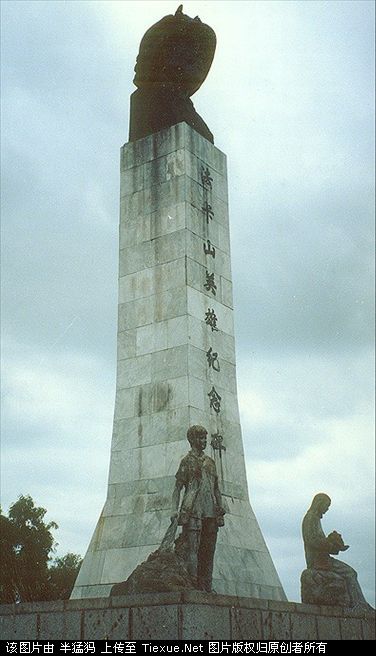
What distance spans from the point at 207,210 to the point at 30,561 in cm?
2021

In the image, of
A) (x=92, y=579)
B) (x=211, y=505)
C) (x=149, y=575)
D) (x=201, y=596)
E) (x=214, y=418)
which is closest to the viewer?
(x=201, y=596)

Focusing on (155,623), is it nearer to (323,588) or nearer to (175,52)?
(323,588)

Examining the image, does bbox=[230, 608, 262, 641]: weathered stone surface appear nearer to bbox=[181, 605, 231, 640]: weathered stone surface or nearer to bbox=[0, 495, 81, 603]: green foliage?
bbox=[181, 605, 231, 640]: weathered stone surface

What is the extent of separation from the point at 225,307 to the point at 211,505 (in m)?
6.55

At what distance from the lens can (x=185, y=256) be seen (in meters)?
16.0

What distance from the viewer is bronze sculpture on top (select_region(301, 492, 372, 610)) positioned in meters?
12.1

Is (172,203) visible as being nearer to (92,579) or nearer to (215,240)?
(215,240)

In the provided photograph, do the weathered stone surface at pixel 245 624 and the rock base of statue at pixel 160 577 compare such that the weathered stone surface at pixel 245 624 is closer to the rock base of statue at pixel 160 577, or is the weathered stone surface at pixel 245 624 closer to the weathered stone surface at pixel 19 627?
the rock base of statue at pixel 160 577

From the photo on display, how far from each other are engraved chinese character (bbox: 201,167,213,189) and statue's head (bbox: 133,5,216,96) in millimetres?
2140

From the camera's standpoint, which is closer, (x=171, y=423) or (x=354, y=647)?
(x=354, y=647)

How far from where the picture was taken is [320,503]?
1309cm

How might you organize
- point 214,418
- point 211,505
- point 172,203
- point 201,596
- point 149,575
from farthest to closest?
point 172,203 < point 214,418 < point 211,505 < point 149,575 < point 201,596

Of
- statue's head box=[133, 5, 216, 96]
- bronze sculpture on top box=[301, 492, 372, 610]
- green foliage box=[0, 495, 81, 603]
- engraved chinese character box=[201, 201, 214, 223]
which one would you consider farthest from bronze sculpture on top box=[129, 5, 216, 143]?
green foliage box=[0, 495, 81, 603]

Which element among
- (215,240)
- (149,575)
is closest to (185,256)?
(215,240)
